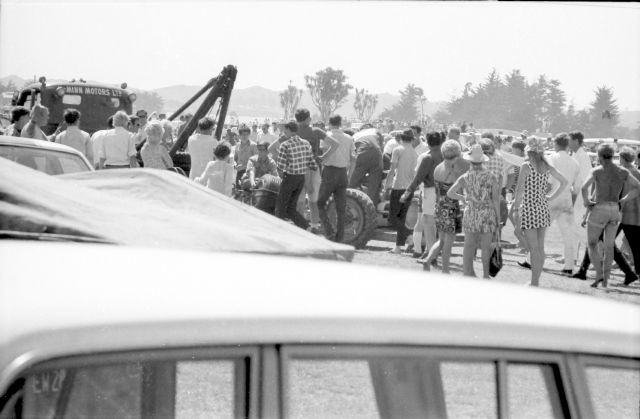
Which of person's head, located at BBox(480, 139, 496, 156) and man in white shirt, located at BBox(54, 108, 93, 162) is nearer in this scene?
man in white shirt, located at BBox(54, 108, 93, 162)

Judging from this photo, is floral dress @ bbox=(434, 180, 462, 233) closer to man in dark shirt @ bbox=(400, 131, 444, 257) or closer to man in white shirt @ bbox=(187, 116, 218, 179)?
man in dark shirt @ bbox=(400, 131, 444, 257)

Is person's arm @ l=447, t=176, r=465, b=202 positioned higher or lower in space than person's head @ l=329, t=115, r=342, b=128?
lower

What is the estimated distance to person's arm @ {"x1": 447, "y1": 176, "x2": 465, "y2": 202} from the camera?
8848 mm

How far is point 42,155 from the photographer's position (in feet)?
21.1

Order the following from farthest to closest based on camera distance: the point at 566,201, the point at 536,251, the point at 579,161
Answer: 1. the point at 579,161
2. the point at 566,201
3. the point at 536,251

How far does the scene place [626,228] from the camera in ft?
35.3

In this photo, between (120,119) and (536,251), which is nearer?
(536,251)

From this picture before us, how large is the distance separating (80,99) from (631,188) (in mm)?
11410

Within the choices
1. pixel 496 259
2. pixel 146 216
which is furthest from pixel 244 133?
pixel 146 216

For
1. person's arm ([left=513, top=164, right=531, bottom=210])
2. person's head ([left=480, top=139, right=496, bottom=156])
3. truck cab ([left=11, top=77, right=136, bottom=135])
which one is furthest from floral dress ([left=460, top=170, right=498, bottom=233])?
truck cab ([left=11, top=77, right=136, bottom=135])

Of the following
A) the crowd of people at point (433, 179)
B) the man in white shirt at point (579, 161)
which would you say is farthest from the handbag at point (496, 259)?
the man in white shirt at point (579, 161)

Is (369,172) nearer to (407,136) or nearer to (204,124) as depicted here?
(407,136)

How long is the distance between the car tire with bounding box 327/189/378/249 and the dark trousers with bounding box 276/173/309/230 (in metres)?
0.57

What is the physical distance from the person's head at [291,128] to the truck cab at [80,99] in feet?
24.0
